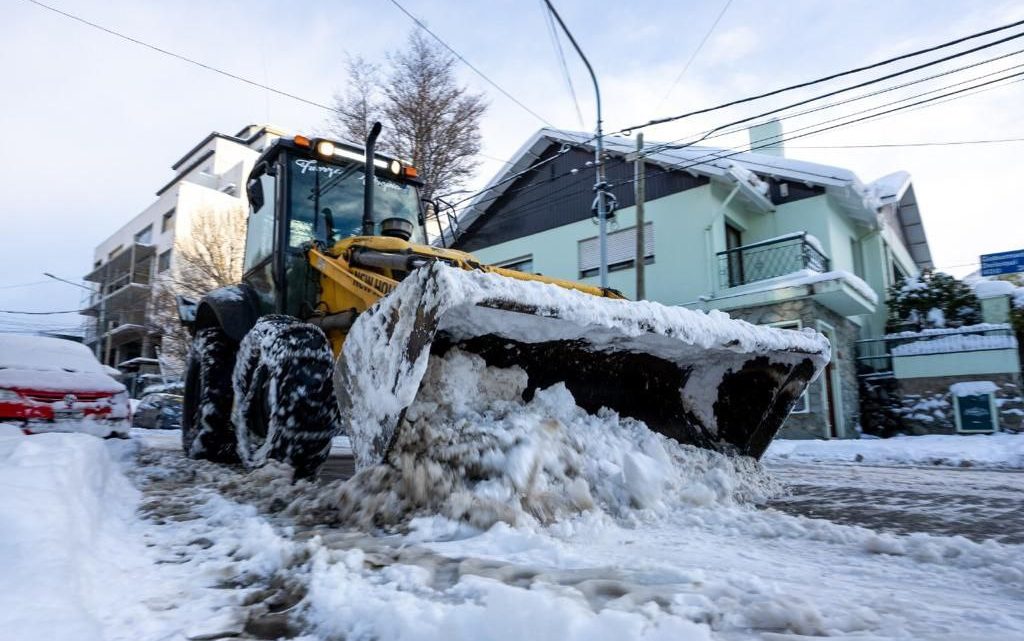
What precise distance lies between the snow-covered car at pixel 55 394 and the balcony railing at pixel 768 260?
11395 mm

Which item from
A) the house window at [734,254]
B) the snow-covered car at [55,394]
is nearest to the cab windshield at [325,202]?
the snow-covered car at [55,394]

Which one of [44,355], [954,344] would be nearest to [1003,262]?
[954,344]

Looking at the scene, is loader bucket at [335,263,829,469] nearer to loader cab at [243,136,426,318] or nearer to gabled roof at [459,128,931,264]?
loader cab at [243,136,426,318]

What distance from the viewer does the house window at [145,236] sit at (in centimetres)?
3453

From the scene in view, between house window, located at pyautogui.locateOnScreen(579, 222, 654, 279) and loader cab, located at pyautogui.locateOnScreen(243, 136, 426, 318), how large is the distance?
1094cm

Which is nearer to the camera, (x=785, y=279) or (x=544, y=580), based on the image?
(x=544, y=580)

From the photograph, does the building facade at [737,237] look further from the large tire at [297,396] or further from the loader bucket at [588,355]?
the large tire at [297,396]

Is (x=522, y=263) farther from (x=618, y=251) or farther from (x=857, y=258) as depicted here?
(x=857, y=258)

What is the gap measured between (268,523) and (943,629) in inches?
88.1

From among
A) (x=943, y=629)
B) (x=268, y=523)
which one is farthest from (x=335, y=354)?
(x=943, y=629)

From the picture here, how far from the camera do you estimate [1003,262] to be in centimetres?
1291

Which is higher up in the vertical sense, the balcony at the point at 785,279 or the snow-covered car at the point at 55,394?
the balcony at the point at 785,279

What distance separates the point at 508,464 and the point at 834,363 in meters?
12.4

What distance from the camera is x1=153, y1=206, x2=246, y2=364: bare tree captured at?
21844 mm
